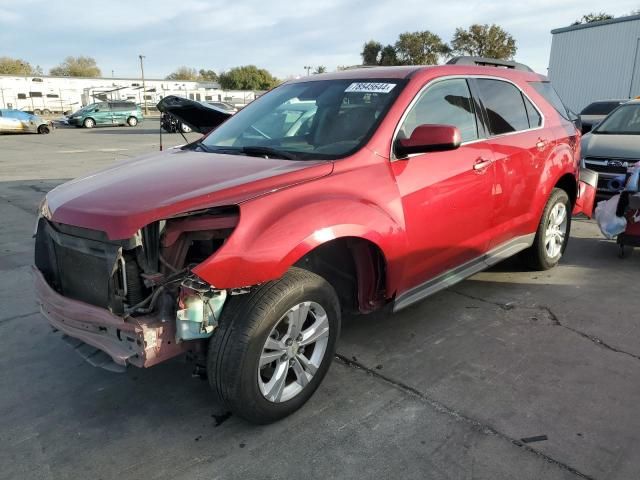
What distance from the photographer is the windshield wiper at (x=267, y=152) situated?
3117 mm

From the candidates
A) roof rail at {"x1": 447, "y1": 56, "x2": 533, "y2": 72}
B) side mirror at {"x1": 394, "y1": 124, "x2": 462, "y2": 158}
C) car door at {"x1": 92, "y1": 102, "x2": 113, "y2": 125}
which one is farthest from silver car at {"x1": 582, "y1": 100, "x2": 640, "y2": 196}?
car door at {"x1": 92, "y1": 102, "x2": 113, "y2": 125}

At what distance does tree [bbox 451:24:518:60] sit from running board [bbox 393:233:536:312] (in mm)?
53886

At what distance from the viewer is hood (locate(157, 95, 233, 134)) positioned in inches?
→ 189

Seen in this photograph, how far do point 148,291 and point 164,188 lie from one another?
0.53m

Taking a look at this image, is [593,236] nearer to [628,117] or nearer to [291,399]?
[628,117]

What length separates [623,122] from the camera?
8156 millimetres

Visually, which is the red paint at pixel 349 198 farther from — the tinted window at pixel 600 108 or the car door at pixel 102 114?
the car door at pixel 102 114

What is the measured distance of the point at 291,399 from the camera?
9.02 ft

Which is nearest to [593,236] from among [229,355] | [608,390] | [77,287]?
[608,390]

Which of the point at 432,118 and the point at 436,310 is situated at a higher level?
the point at 432,118

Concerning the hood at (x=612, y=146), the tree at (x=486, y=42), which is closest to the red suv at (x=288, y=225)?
the hood at (x=612, y=146)

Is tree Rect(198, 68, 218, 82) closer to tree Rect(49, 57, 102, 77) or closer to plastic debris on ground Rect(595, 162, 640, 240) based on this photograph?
tree Rect(49, 57, 102, 77)

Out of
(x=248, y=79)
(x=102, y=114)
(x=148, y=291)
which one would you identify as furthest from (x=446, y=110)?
(x=248, y=79)

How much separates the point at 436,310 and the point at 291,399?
1785mm
